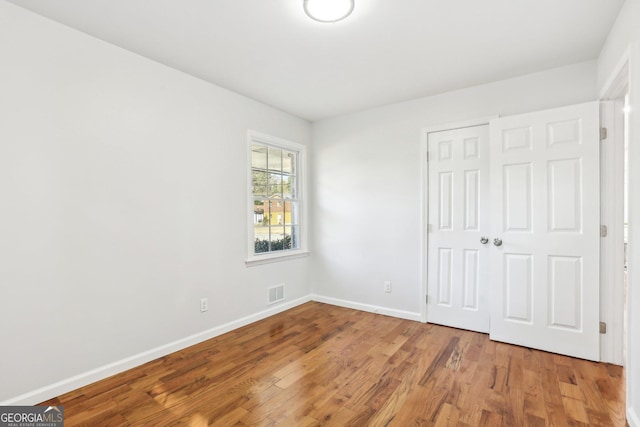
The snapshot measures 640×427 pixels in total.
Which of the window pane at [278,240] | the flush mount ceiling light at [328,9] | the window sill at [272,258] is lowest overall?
the window sill at [272,258]

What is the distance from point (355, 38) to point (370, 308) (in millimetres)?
3024

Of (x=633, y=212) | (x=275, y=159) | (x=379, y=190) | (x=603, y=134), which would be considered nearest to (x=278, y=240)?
(x=275, y=159)

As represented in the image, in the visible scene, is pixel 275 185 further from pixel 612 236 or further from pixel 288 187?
pixel 612 236

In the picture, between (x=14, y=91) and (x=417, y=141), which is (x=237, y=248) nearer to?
(x=14, y=91)

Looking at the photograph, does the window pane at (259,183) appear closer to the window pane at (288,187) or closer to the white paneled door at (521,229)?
the window pane at (288,187)

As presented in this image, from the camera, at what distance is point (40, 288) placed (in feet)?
6.78

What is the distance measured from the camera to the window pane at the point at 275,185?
12.8ft

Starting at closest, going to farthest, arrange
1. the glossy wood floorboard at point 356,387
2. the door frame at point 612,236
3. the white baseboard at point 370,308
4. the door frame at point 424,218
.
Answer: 1. the glossy wood floorboard at point 356,387
2. the door frame at point 612,236
3. the door frame at point 424,218
4. the white baseboard at point 370,308

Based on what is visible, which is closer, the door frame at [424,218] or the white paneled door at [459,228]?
the white paneled door at [459,228]

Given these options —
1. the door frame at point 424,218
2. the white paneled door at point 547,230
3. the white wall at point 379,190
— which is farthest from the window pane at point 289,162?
the white paneled door at point 547,230

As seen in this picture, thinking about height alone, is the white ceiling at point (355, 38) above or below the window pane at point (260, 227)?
above

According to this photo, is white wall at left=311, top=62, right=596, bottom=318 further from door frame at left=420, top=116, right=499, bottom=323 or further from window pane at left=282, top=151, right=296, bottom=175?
window pane at left=282, top=151, right=296, bottom=175

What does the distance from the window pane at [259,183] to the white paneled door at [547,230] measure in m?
2.51

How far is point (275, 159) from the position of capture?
400 centimetres
